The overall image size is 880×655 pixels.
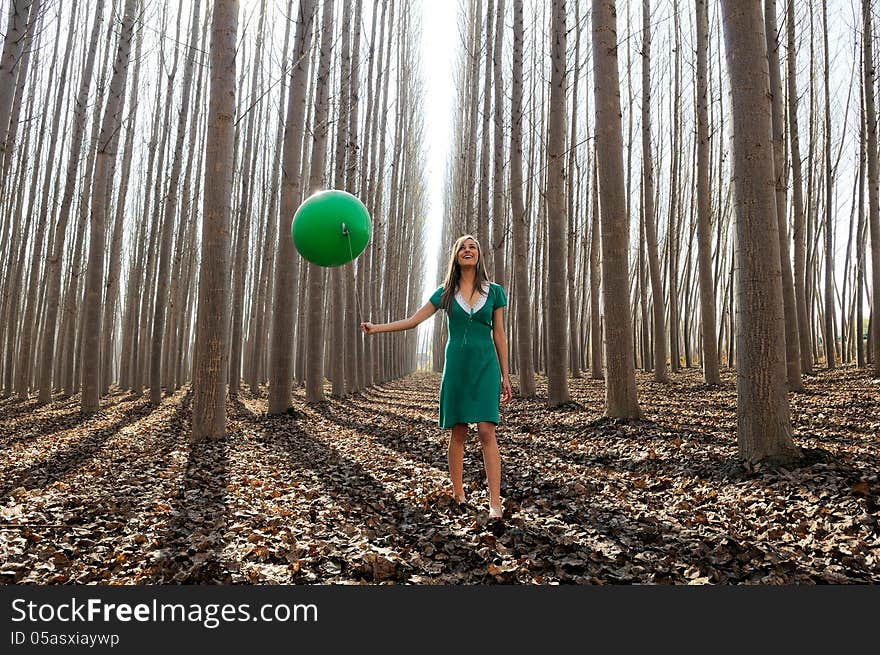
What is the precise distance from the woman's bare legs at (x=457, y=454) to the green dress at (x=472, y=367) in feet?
0.43

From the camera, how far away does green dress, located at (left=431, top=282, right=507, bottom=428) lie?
354 centimetres

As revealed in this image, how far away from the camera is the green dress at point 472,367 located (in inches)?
140

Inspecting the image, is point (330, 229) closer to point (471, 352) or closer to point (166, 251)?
point (471, 352)

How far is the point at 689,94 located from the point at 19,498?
16142 mm

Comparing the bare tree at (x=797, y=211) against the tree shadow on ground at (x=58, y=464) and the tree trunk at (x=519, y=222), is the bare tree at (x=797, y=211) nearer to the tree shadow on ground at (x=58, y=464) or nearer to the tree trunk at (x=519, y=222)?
the tree trunk at (x=519, y=222)

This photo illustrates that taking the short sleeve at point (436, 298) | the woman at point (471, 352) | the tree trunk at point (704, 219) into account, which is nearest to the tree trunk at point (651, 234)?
the tree trunk at point (704, 219)

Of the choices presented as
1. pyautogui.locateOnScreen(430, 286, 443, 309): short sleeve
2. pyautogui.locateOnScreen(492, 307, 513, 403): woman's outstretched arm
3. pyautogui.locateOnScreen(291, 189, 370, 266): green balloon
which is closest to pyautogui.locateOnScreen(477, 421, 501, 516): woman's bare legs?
pyautogui.locateOnScreen(492, 307, 513, 403): woman's outstretched arm

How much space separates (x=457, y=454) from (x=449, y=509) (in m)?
0.39

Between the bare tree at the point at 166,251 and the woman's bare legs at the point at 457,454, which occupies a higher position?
the bare tree at the point at 166,251

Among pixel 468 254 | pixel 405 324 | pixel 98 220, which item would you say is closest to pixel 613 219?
pixel 468 254

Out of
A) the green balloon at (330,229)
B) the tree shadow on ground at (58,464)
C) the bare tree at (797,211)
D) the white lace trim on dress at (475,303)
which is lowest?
the tree shadow on ground at (58,464)

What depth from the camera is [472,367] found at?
3.59 meters

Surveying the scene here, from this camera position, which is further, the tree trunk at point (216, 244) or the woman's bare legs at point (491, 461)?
the tree trunk at point (216, 244)

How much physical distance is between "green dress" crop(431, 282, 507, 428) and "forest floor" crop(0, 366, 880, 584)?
0.68 metres
